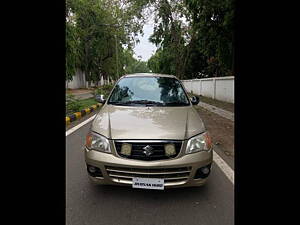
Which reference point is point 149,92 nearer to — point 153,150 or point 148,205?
point 153,150

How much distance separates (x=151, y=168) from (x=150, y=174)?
0.25 feet

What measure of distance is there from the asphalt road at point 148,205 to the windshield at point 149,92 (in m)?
1.28

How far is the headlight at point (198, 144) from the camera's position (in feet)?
7.74

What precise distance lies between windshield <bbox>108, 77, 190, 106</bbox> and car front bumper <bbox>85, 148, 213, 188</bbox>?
120 cm

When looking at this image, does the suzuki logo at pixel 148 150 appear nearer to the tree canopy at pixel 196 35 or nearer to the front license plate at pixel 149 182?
the front license plate at pixel 149 182

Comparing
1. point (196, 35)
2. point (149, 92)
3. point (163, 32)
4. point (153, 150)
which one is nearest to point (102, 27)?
point (163, 32)

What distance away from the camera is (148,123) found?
255 cm

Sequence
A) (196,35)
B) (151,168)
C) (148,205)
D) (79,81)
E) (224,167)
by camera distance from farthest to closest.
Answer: (79,81) → (196,35) → (224,167) → (148,205) → (151,168)
